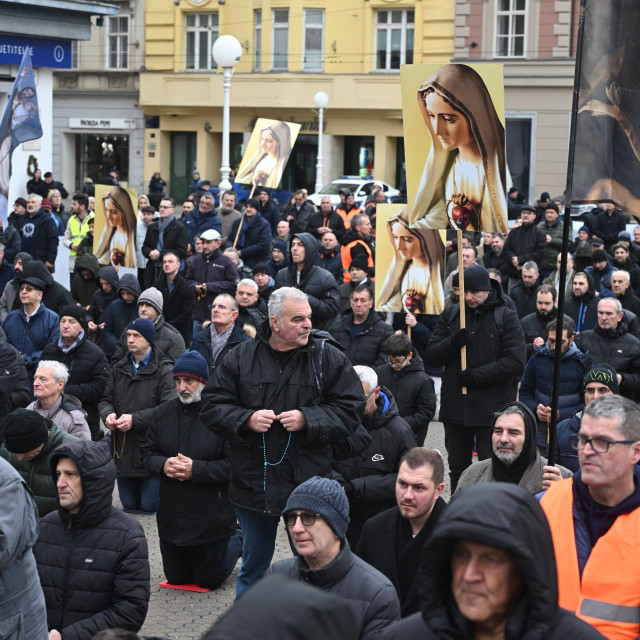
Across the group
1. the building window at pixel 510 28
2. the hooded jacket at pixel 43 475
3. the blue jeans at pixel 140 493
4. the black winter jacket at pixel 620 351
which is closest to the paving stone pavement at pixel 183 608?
the blue jeans at pixel 140 493

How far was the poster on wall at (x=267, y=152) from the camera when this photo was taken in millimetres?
19484

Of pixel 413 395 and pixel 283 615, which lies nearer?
pixel 283 615

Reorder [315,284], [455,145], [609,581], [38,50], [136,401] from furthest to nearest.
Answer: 1. [38,50]
2. [315,284]
3. [136,401]
4. [455,145]
5. [609,581]

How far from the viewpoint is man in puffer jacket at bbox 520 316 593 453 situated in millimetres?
8961

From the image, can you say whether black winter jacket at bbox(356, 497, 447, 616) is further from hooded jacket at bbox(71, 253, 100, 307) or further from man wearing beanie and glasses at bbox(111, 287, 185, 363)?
hooded jacket at bbox(71, 253, 100, 307)

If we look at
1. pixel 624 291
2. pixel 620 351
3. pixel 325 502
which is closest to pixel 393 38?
pixel 624 291

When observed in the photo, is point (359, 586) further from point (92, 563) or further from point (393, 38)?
point (393, 38)

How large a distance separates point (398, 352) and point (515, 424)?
281cm

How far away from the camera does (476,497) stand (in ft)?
9.32

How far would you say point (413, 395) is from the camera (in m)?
8.91

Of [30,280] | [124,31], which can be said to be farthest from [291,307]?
[124,31]

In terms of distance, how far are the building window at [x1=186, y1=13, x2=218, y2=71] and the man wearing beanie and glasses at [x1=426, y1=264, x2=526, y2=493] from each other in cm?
3295

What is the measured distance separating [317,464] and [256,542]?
605mm

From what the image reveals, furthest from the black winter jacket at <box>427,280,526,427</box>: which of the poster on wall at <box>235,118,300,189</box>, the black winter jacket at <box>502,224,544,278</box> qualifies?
the poster on wall at <box>235,118,300,189</box>
